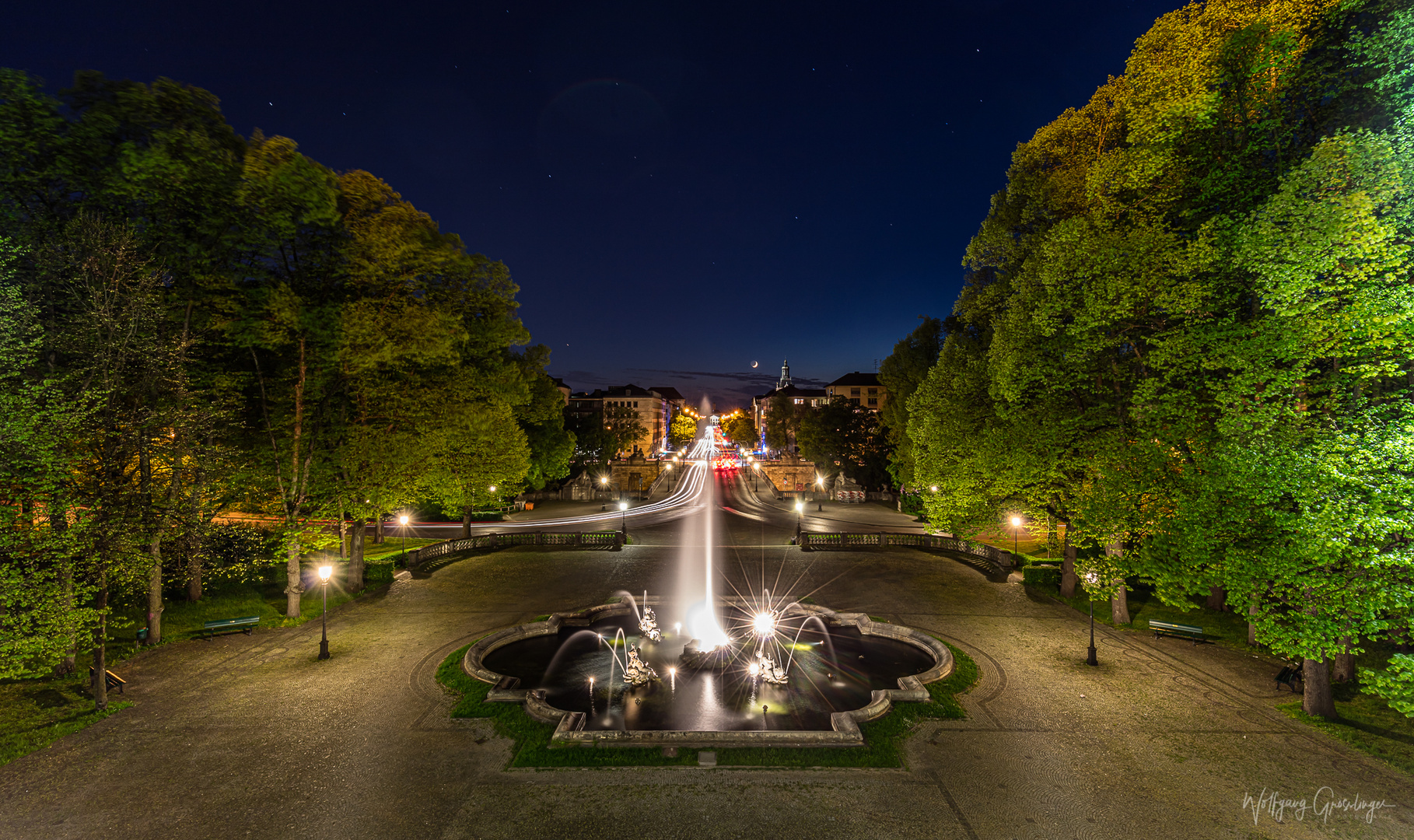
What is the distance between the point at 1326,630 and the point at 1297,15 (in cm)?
1421

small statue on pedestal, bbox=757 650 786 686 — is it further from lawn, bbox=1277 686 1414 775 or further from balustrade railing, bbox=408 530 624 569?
balustrade railing, bbox=408 530 624 569

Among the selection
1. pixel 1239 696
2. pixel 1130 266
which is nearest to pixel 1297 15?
pixel 1130 266

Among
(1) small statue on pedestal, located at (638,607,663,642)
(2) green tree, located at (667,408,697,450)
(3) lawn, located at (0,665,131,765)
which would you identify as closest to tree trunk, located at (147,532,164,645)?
(3) lawn, located at (0,665,131,765)

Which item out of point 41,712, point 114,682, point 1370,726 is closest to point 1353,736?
point 1370,726

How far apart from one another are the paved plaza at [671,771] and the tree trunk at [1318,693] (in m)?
0.73

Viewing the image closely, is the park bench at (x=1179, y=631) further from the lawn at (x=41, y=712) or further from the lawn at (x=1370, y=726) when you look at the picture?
the lawn at (x=41, y=712)

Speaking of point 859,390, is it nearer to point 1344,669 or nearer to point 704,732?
point 1344,669

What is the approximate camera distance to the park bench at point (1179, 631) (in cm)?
1775

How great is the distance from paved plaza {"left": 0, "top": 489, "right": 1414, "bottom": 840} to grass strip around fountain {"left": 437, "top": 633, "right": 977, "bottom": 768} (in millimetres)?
322

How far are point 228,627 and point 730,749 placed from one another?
60.3 feet

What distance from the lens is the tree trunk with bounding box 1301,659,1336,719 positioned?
1277cm

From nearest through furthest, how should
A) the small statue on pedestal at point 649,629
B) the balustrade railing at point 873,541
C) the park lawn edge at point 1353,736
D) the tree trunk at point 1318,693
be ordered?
the park lawn edge at point 1353,736 → the tree trunk at point 1318,693 → the small statue on pedestal at point 649,629 → the balustrade railing at point 873,541

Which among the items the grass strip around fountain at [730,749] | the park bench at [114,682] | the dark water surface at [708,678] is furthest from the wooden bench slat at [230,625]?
the grass strip around fountain at [730,749]

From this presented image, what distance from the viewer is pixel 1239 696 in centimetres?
1409
